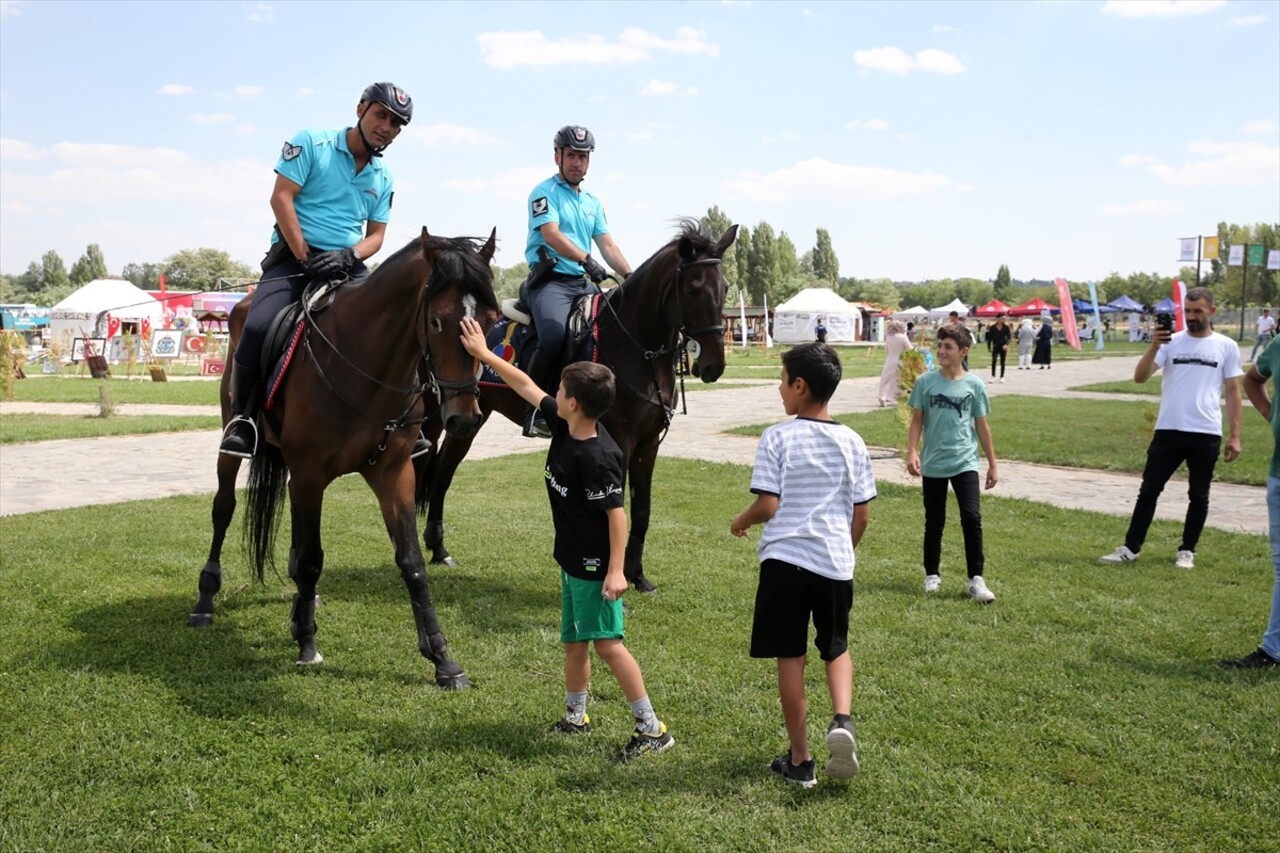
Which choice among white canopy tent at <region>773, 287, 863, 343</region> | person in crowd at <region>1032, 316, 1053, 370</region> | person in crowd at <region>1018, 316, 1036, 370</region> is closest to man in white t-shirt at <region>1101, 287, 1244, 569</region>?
person in crowd at <region>1018, 316, 1036, 370</region>

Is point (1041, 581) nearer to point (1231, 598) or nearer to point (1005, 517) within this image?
point (1231, 598)

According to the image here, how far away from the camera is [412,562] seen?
5.29 metres

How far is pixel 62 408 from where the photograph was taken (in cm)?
2119

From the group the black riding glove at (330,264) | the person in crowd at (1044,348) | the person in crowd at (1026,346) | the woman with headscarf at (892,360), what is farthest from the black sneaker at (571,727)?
the person in crowd at (1044,348)

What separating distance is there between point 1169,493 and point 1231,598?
5.25m

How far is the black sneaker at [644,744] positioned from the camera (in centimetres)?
422

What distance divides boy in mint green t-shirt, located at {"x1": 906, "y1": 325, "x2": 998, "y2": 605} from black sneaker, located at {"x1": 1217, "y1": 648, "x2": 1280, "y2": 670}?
174 cm

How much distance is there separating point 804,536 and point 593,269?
12.1 feet

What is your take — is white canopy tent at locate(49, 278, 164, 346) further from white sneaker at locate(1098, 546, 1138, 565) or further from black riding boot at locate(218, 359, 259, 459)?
white sneaker at locate(1098, 546, 1138, 565)

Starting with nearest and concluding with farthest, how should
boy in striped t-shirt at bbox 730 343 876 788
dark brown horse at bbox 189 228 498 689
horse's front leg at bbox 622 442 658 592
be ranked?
boy in striped t-shirt at bbox 730 343 876 788, dark brown horse at bbox 189 228 498 689, horse's front leg at bbox 622 442 658 592

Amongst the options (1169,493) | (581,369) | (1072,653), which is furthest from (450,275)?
(1169,493)

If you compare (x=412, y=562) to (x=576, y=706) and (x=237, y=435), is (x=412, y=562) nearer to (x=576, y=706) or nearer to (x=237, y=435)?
(x=576, y=706)

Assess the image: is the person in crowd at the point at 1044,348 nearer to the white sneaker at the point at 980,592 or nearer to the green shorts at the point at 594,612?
the white sneaker at the point at 980,592

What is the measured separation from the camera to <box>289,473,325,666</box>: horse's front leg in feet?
17.8
